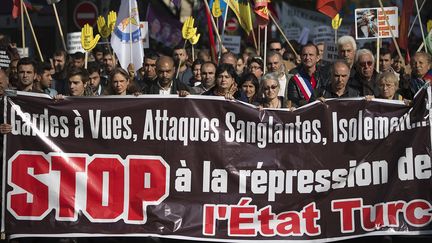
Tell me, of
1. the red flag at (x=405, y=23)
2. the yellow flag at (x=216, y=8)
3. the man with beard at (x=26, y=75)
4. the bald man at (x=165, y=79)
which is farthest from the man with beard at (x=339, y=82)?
the yellow flag at (x=216, y=8)

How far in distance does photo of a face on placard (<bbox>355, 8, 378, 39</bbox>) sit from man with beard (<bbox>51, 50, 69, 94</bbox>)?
365 cm

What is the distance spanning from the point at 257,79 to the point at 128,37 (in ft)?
10.0

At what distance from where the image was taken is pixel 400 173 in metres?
10.2

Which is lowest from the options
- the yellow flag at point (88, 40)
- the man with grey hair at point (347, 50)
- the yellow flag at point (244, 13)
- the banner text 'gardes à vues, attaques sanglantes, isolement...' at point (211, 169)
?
the banner text 'gardes à vues, attaques sanglantes, isolement...' at point (211, 169)

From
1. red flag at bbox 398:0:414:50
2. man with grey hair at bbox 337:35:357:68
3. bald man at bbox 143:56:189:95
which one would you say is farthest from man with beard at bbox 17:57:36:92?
red flag at bbox 398:0:414:50

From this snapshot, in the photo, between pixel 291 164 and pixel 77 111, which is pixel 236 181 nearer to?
pixel 291 164

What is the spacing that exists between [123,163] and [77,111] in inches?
24.0

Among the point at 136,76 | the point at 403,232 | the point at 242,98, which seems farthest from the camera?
the point at 136,76

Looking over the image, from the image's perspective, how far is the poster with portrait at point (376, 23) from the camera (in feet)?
45.9

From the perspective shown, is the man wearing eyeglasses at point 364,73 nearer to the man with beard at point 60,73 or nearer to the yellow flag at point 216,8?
the man with beard at point 60,73

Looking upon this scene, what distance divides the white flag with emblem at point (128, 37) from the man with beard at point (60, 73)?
2.34 ft

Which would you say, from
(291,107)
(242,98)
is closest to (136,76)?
(242,98)

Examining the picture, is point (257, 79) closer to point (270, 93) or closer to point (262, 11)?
point (270, 93)

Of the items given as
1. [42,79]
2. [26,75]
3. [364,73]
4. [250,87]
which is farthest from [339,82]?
[42,79]
